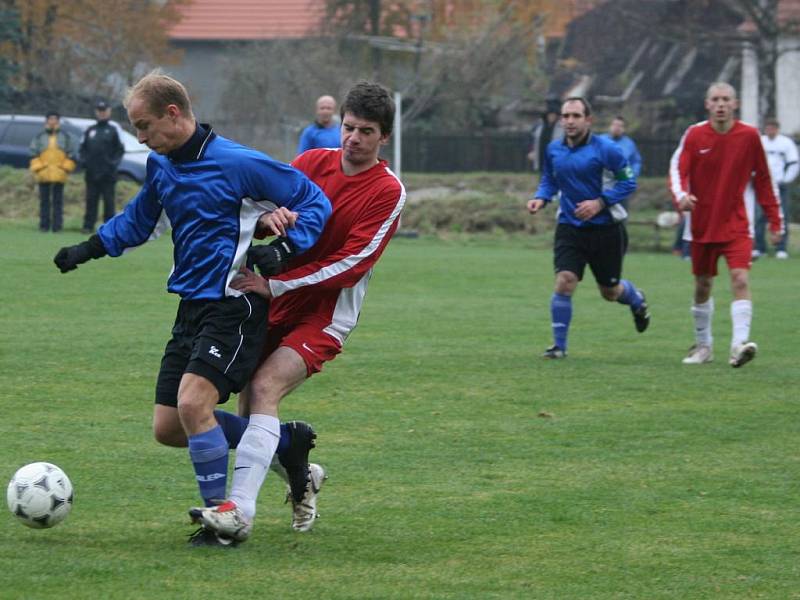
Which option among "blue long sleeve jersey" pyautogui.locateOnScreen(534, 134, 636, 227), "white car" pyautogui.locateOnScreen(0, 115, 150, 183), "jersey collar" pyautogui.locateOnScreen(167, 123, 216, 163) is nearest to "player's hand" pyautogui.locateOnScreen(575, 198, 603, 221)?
"blue long sleeve jersey" pyautogui.locateOnScreen(534, 134, 636, 227)

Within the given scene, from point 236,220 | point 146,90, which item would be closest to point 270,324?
point 236,220

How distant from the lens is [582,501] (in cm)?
613

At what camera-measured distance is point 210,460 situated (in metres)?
5.17

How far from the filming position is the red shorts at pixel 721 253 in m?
10.5

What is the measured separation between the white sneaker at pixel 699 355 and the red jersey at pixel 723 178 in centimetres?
87

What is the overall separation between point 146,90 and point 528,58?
33719 mm

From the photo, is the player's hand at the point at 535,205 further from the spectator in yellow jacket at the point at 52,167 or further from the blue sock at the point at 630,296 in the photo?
the spectator in yellow jacket at the point at 52,167

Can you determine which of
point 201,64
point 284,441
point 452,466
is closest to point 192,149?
point 284,441

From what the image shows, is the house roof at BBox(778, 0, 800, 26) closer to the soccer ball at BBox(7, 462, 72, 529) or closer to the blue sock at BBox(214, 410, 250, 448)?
the blue sock at BBox(214, 410, 250, 448)

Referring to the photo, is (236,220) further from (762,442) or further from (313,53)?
(313,53)

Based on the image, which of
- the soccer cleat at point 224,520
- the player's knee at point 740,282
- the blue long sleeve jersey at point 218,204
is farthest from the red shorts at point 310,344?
the player's knee at point 740,282

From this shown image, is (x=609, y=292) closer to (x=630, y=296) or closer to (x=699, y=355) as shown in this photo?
(x=630, y=296)

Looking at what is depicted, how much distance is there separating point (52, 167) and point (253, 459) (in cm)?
1801

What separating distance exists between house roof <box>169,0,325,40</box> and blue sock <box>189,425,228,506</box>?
127ft
